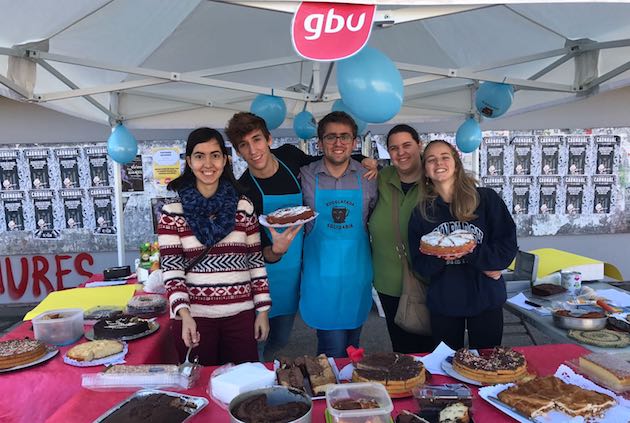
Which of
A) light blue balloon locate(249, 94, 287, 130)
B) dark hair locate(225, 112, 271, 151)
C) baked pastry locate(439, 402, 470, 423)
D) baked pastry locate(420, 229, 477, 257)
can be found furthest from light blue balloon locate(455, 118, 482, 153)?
baked pastry locate(439, 402, 470, 423)

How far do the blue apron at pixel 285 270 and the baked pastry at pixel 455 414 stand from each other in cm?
144

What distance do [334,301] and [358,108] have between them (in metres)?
1.13

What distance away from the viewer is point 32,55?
3227 mm

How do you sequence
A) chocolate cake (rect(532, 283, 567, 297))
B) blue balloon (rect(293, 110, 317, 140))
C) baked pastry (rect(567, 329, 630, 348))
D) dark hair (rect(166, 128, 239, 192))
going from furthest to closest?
blue balloon (rect(293, 110, 317, 140)) < chocolate cake (rect(532, 283, 567, 297)) < baked pastry (rect(567, 329, 630, 348)) < dark hair (rect(166, 128, 239, 192))

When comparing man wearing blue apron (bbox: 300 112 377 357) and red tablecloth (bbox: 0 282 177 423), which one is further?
man wearing blue apron (bbox: 300 112 377 357)

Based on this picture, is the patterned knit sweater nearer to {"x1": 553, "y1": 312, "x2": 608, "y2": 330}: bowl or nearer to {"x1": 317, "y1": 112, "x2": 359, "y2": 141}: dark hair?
{"x1": 317, "y1": 112, "x2": 359, "y2": 141}: dark hair

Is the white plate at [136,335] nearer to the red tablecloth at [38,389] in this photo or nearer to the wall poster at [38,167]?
the red tablecloth at [38,389]

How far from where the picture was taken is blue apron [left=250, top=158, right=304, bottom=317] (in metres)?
2.66


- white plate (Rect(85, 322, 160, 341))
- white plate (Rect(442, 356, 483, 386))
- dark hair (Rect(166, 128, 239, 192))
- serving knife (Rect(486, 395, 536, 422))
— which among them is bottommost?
white plate (Rect(85, 322, 160, 341))

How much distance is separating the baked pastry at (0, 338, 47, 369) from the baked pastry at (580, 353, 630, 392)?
2446 millimetres

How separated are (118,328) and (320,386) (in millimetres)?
1421

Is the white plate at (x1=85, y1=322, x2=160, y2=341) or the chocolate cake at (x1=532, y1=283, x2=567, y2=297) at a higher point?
the white plate at (x1=85, y1=322, x2=160, y2=341)

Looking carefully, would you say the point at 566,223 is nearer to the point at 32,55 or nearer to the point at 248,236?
the point at 248,236

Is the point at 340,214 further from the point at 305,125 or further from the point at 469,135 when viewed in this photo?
the point at 469,135
